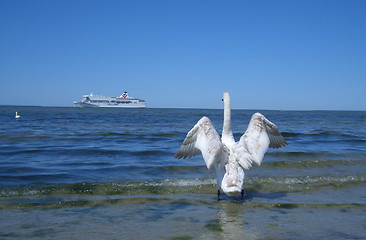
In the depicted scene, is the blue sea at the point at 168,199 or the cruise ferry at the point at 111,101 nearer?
the blue sea at the point at 168,199

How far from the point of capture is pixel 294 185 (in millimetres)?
7578

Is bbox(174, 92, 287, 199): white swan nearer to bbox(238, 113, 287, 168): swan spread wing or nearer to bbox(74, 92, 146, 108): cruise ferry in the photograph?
bbox(238, 113, 287, 168): swan spread wing

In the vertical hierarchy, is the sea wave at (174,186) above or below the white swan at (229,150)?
below

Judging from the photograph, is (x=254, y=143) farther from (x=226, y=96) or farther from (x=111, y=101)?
(x=111, y=101)

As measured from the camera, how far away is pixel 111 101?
458ft

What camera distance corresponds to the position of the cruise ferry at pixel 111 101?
450 ft

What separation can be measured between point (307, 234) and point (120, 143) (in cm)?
1101

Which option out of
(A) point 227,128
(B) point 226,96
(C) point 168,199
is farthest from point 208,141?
(B) point 226,96

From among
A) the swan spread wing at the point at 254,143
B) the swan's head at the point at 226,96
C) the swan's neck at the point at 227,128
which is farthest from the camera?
the swan's head at the point at 226,96

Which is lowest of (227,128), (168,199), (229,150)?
(168,199)

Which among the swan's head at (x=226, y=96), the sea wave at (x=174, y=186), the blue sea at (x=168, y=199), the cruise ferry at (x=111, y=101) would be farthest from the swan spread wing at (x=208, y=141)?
the cruise ferry at (x=111, y=101)

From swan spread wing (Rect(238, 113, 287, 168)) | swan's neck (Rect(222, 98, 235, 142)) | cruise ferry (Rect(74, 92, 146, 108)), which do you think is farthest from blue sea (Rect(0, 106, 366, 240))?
cruise ferry (Rect(74, 92, 146, 108))

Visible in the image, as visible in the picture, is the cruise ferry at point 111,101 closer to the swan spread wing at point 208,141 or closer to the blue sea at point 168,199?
the blue sea at point 168,199

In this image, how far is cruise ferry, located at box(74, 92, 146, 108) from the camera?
137125 mm
